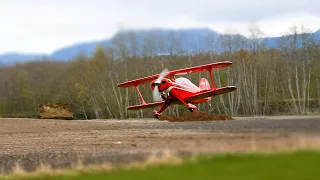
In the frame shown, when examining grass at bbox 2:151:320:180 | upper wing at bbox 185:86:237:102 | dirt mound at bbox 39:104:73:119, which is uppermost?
grass at bbox 2:151:320:180

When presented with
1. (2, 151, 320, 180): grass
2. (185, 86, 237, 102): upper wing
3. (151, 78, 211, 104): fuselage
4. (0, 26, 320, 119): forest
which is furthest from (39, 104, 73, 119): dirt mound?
(2, 151, 320, 180): grass

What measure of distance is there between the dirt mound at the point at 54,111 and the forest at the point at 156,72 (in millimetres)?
4140

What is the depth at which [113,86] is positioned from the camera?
8881cm

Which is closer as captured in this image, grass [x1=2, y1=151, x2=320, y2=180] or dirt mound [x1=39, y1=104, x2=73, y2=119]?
grass [x1=2, y1=151, x2=320, y2=180]

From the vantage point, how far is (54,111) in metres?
73.1

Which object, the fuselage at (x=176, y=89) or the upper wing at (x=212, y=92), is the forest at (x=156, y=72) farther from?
the upper wing at (x=212, y=92)

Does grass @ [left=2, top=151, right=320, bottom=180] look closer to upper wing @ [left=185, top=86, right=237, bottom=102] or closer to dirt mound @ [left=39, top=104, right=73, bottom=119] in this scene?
upper wing @ [left=185, top=86, right=237, bottom=102]

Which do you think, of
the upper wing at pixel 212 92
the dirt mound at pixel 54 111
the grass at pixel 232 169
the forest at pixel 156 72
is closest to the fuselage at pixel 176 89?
the upper wing at pixel 212 92

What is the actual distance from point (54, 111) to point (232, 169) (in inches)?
2522

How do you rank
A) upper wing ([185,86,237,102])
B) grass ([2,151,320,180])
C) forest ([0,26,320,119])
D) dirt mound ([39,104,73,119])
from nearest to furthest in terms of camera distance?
grass ([2,151,320,180]) < upper wing ([185,86,237,102]) < forest ([0,26,320,119]) < dirt mound ([39,104,73,119])

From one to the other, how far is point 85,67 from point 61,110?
7.03m

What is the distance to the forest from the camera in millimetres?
69938

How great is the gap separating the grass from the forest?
51672 mm

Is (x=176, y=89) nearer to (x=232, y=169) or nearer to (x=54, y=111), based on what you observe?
(x=54, y=111)
